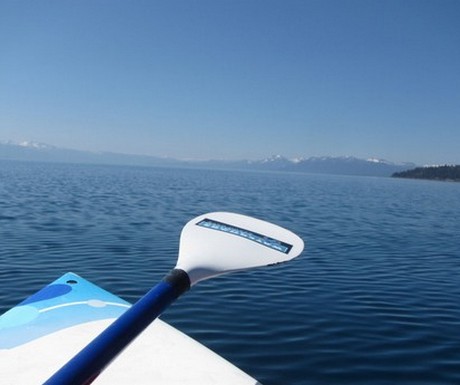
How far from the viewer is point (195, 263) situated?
2994 millimetres

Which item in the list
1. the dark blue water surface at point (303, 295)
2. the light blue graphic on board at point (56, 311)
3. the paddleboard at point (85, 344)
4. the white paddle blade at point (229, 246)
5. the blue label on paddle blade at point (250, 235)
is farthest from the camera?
the dark blue water surface at point (303, 295)

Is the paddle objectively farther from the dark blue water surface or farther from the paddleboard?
the dark blue water surface

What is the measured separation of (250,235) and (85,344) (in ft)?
8.18

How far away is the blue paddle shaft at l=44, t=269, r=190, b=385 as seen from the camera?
6.73 ft

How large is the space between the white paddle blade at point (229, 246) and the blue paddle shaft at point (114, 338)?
278mm

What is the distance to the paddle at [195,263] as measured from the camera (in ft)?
6.97

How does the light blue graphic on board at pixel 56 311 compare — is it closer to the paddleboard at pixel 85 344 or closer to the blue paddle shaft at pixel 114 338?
the paddleboard at pixel 85 344

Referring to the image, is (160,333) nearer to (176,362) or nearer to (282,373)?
(176,362)

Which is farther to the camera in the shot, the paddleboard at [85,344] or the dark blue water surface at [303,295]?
the dark blue water surface at [303,295]

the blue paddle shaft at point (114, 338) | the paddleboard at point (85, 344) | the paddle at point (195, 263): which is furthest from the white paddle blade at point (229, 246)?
the paddleboard at point (85, 344)

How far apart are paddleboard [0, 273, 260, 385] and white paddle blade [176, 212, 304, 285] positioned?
64.1 inches

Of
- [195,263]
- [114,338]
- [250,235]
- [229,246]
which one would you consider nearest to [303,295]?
[250,235]

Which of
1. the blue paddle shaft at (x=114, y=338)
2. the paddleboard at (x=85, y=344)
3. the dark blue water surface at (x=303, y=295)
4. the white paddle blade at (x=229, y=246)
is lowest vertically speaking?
the dark blue water surface at (x=303, y=295)

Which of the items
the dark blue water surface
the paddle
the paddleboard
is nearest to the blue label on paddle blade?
the paddle
